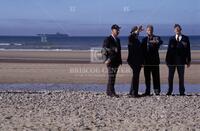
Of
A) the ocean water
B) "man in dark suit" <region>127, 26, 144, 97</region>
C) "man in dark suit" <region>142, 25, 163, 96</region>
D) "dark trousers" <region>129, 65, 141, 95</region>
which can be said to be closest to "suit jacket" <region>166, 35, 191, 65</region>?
"man in dark suit" <region>142, 25, 163, 96</region>

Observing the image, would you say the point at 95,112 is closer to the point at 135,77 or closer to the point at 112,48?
the point at 112,48

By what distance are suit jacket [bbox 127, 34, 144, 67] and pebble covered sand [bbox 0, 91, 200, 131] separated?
2.52 feet

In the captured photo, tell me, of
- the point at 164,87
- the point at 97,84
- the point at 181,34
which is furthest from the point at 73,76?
the point at 181,34

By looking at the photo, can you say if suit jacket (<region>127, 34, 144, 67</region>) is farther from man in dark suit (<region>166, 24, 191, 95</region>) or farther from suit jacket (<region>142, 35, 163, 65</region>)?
man in dark suit (<region>166, 24, 191, 95</region>)

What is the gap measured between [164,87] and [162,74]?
14.1 ft

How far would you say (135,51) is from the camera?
38.3 ft


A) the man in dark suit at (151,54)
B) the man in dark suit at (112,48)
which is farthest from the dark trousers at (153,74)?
the man in dark suit at (112,48)

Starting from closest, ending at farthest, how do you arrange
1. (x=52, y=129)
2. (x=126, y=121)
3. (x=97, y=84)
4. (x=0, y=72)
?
(x=52, y=129)
(x=126, y=121)
(x=97, y=84)
(x=0, y=72)

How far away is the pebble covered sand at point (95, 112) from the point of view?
322 inches

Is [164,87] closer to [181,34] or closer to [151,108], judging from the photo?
[181,34]

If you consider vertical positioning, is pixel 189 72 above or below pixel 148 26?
below

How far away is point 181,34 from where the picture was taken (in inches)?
469

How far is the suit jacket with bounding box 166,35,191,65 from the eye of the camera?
39.0 ft

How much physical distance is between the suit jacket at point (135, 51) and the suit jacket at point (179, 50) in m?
0.67
